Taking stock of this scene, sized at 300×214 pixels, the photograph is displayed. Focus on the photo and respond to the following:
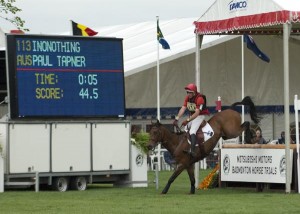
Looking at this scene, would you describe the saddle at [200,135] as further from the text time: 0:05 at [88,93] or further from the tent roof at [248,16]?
the text time: 0:05 at [88,93]

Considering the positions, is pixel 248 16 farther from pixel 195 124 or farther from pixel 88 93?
pixel 88 93

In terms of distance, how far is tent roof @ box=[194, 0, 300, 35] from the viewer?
2445 cm

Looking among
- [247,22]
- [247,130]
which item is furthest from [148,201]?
[247,22]

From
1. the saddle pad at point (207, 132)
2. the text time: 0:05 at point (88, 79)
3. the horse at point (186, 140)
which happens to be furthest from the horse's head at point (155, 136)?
the text time: 0:05 at point (88, 79)

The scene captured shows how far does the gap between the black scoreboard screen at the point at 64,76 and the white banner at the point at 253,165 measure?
2910 mm

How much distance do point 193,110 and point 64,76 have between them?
12.0 feet

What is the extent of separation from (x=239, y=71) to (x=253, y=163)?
2325 cm

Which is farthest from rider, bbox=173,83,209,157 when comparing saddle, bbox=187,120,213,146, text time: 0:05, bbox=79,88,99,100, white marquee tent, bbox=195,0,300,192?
text time: 0:05, bbox=79,88,99,100

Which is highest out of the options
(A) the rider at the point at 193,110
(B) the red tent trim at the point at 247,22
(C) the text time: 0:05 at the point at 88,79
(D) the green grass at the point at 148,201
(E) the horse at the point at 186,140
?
(B) the red tent trim at the point at 247,22

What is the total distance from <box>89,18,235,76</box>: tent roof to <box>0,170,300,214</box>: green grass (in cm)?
1710

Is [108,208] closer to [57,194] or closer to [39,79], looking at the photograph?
[57,194]

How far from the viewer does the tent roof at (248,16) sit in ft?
80.2

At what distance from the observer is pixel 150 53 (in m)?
47.2

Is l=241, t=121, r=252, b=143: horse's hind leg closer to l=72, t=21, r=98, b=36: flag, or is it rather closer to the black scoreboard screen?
the black scoreboard screen
